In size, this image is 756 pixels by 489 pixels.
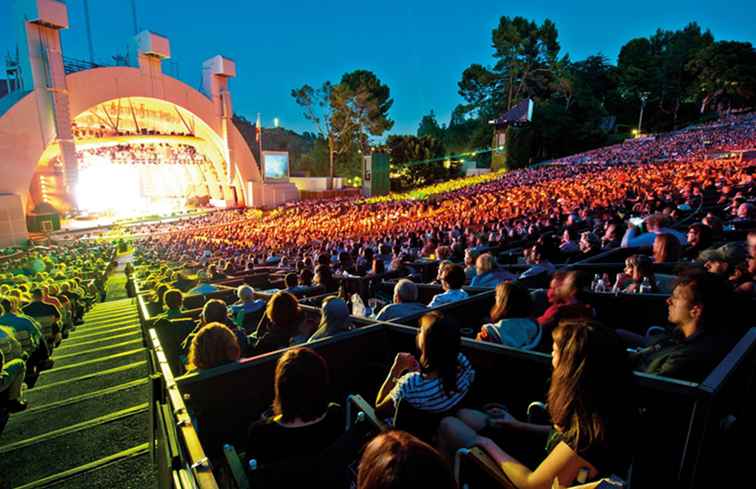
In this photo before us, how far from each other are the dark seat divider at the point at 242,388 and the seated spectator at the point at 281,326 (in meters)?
0.71

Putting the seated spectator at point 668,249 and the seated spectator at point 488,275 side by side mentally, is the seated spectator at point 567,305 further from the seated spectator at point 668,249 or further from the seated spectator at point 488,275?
the seated spectator at point 668,249

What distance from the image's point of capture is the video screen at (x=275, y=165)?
128ft

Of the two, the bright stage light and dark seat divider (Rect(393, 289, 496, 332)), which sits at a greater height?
the bright stage light

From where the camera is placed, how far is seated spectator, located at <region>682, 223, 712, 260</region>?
5537mm

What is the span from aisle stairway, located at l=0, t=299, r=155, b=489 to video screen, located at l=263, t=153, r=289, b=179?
114ft

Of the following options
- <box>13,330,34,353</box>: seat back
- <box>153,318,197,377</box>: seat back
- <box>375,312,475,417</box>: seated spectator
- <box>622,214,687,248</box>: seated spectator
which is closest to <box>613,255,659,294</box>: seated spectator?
<box>622,214,687,248</box>: seated spectator

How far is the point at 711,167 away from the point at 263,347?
73.6 feet

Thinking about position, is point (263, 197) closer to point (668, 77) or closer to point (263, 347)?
point (263, 347)

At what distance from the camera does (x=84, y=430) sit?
370 centimetres

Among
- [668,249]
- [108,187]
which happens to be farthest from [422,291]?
[108,187]

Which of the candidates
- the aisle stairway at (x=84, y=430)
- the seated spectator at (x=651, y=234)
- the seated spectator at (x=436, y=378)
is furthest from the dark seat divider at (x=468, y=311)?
the seated spectator at (x=651, y=234)

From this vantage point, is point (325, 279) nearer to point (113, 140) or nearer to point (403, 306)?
point (403, 306)

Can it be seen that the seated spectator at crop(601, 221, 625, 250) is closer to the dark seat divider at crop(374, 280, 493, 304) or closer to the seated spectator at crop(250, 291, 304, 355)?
the dark seat divider at crop(374, 280, 493, 304)

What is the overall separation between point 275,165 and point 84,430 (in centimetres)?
3793
